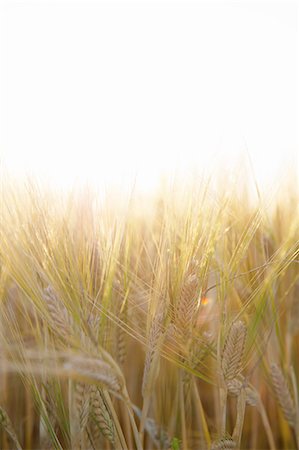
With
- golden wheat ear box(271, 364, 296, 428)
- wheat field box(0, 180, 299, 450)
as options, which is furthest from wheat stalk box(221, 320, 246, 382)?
golden wheat ear box(271, 364, 296, 428)

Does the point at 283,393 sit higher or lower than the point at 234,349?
lower

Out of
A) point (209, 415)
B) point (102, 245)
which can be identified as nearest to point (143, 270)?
point (102, 245)

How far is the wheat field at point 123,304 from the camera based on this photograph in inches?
27.7

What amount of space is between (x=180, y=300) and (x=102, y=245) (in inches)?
5.2

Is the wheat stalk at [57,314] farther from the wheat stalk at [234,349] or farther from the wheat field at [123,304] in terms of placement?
the wheat stalk at [234,349]

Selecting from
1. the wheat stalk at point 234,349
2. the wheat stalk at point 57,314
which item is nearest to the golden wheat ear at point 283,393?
the wheat stalk at point 234,349

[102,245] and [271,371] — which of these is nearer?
[102,245]

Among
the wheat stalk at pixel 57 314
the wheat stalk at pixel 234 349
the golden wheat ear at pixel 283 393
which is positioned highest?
the wheat stalk at pixel 57 314

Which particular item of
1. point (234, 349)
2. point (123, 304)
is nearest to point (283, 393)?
point (234, 349)

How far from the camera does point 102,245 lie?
29.6 inches

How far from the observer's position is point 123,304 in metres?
0.72

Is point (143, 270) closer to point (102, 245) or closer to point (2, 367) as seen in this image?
point (102, 245)

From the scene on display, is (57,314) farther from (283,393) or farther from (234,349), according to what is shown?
(283,393)

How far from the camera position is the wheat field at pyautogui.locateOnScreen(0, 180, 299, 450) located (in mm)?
703
